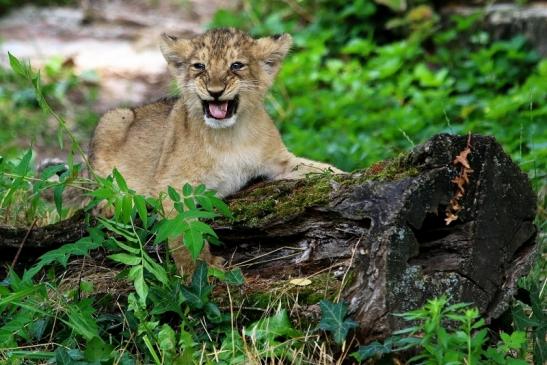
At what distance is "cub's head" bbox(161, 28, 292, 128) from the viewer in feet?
20.1

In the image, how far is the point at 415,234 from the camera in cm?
470

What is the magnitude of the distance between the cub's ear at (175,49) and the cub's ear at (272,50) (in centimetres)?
46

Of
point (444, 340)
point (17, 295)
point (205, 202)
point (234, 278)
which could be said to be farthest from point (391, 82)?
point (444, 340)

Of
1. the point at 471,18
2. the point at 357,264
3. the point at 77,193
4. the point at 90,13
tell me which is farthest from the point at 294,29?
the point at 357,264

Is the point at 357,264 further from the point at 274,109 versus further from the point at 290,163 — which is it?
the point at 274,109

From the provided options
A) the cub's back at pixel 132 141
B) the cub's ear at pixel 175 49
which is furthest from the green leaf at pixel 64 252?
the cub's back at pixel 132 141

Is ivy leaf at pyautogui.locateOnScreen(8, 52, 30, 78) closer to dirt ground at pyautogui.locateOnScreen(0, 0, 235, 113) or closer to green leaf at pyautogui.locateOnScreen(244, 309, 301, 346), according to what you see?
green leaf at pyautogui.locateOnScreen(244, 309, 301, 346)

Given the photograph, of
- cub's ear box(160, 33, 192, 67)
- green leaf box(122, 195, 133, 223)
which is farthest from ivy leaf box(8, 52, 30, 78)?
cub's ear box(160, 33, 192, 67)

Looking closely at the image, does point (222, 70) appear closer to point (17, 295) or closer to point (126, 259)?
point (126, 259)

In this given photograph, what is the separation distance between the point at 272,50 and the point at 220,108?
2.06ft

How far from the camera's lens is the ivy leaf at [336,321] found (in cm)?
442

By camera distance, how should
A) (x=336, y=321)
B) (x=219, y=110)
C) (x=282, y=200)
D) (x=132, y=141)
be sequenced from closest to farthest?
1. (x=336, y=321)
2. (x=282, y=200)
3. (x=219, y=110)
4. (x=132, y=141)

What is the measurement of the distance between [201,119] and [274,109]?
4898 millimetres

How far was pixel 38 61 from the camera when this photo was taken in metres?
13.3
